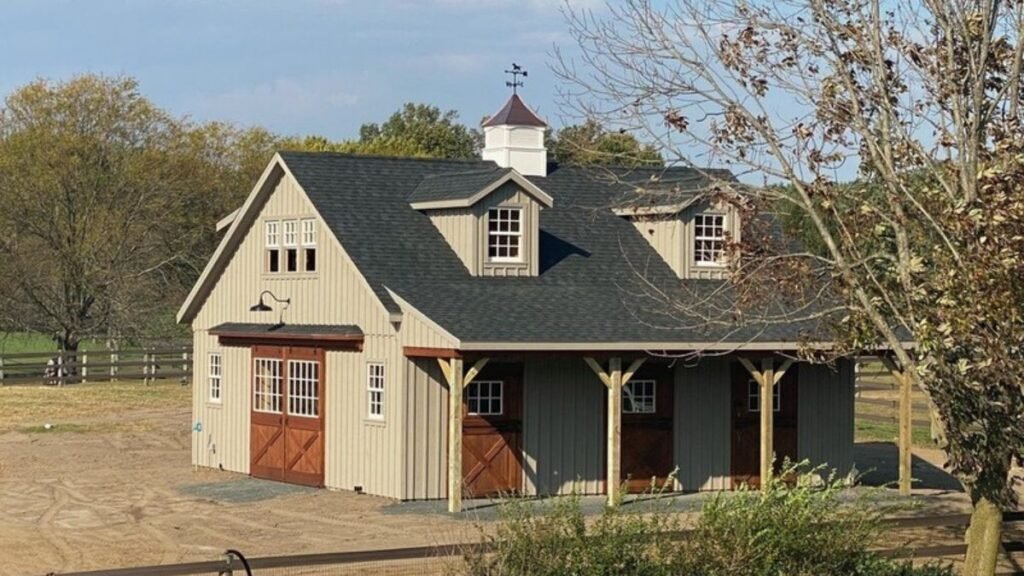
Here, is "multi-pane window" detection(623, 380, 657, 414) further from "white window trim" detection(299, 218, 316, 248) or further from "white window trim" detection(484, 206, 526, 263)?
A: "white window trim" detection(299, 218, 316, 248)

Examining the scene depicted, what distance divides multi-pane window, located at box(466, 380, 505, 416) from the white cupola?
6380mm

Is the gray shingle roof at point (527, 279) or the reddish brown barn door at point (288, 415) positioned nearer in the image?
the gray shingle roof at point (527, 279)

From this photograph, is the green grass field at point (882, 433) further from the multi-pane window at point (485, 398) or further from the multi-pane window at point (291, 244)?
the multi-pane window at point (291, 244)

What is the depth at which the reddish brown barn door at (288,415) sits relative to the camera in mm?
26891

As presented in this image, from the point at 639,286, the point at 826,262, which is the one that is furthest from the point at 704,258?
the point at 826,262

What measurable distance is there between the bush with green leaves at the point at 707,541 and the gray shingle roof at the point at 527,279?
8912 mm

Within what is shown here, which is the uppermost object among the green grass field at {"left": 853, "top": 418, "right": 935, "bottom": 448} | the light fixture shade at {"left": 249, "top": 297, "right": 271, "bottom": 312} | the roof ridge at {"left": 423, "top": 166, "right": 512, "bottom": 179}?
the roof ridge at {"left": 423, "top": 166, "right": 512, "bottom": 179}

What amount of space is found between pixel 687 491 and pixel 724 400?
1.64 metres

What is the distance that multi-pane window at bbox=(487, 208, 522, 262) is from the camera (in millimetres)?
27328

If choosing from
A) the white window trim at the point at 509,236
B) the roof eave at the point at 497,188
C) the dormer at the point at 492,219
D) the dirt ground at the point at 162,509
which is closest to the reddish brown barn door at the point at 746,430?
the dirt ground at the point at 162,509

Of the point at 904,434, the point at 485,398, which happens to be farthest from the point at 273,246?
the point at 904,434

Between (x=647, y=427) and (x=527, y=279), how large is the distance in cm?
314

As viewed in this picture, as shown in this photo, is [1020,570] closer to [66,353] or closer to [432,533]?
[432,533]

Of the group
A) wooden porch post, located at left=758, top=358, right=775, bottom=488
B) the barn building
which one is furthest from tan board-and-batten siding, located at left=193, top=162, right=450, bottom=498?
wooden porch post, located at left=758, top=358, right=775, bottom=488
